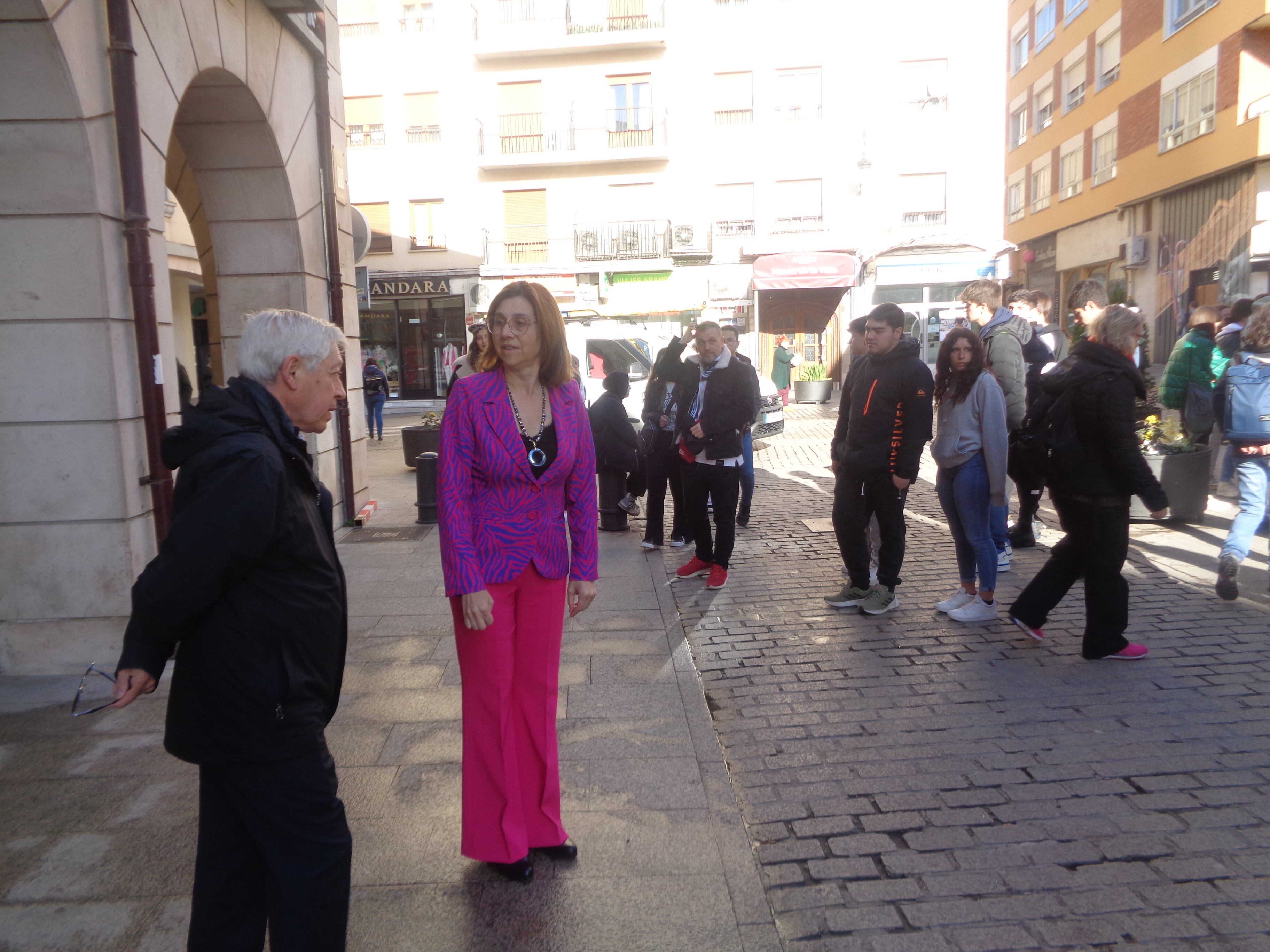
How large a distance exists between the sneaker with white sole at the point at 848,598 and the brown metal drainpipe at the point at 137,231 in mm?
4042

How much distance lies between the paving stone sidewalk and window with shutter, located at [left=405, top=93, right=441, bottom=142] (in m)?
27.5

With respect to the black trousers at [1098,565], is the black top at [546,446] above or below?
above

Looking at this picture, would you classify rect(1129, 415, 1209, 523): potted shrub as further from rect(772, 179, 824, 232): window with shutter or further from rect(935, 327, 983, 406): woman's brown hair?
rect(772, 179, 824, 232): window with shutter

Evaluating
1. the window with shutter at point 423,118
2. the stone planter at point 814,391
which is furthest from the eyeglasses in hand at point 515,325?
the window with shutter at point 423,118

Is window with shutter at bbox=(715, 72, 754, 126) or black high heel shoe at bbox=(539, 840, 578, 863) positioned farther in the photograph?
window with shutter at bbox=(715, 72, 754, 126)

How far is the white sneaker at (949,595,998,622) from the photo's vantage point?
5.79 metres

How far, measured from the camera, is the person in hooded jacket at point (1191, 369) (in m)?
8.62

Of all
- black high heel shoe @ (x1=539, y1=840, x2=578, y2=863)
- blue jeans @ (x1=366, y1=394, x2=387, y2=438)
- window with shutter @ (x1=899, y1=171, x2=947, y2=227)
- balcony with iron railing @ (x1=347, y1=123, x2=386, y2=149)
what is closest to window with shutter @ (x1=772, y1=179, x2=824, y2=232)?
window with shutter @ (x1=899, y1=171, x2=947, y2=227)

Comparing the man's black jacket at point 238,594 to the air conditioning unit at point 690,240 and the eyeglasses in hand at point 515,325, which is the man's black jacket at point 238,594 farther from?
the air conditioning unit at point 690,240

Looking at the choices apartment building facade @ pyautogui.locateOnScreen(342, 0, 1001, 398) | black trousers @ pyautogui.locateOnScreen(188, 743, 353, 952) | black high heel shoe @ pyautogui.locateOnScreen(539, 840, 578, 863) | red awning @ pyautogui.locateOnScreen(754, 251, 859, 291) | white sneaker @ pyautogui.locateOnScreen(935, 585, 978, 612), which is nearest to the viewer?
black trousers @ pyautogui.locateOnScreen(188, 743, 353, 952)

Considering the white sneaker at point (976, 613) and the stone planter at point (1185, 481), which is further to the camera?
the stone planter at point (1185, 481)

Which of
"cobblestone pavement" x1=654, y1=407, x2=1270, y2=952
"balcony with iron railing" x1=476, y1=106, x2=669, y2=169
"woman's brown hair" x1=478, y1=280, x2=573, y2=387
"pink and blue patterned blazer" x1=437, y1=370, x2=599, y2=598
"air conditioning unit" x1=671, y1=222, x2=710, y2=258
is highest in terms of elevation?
"balcony with iron railing" x1=476, y1=106, x2=669, y2=169

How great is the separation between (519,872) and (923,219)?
2875 centimetres

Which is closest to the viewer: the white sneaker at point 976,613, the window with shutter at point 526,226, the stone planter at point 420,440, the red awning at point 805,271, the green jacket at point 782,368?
the white sneaker at point 976,613
